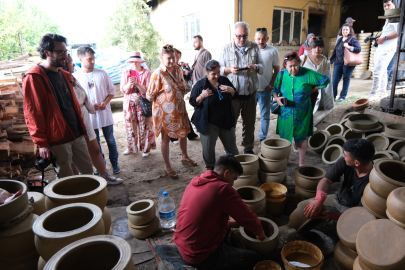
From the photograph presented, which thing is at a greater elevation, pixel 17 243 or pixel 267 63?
pixel 267 63

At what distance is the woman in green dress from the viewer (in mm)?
3758

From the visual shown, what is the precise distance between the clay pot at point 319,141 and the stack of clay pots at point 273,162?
1584 mm

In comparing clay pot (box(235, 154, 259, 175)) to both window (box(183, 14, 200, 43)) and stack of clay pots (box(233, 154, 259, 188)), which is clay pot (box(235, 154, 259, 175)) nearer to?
stack of clay pots (box(233, 154, 259, 188))

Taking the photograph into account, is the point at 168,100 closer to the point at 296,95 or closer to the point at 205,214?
the point at 296,95

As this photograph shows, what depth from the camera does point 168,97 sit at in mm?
3961

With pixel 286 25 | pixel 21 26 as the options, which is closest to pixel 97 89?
pixel 286 25

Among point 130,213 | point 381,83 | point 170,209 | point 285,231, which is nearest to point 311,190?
point 285,231

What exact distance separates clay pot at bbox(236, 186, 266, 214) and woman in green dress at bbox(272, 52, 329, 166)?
1323 mm

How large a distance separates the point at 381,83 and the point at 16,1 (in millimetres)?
31903

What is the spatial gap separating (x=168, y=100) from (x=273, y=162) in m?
1.81

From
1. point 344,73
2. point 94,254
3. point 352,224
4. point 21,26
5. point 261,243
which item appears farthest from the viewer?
point 21,26

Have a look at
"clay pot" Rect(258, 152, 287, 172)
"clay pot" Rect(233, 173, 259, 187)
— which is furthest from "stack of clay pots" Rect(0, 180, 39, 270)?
"clay pot" Rect(258, 152, 287, 172)

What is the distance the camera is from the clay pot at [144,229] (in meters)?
2.87

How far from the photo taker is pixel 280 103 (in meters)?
3.92
